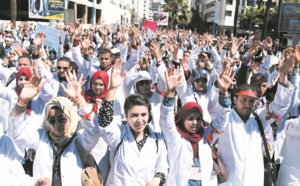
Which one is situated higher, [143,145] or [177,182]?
[143,145]

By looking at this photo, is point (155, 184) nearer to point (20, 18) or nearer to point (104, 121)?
point (104, 121)

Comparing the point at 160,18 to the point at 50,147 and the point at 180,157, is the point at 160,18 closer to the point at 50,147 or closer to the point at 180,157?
the point at 180,157

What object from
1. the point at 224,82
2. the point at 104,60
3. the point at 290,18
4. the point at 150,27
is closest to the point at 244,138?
the point at 224,82

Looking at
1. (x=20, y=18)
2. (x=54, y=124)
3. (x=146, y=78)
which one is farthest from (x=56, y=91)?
(x=20, y=18)

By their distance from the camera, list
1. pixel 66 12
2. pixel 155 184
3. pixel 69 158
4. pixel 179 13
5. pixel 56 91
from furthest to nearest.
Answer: pixel 179 13, pixel 66 12, pixel 56 91, pixel 155 184, pixel 69 158

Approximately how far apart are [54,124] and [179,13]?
55.2 meters

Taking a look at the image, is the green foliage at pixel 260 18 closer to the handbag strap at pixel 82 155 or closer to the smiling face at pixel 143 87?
the smiling face at pixel 143 87

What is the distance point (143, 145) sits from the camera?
8.72 feet

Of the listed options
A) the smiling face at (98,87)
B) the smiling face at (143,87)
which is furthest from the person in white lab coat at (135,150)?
the smiling face at (143,87)

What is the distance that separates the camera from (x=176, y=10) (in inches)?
2159

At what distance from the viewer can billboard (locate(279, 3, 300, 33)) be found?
1464 centimetres

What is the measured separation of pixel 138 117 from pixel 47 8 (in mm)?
20308

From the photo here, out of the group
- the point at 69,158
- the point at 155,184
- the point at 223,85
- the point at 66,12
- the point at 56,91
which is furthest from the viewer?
the point at 66,12

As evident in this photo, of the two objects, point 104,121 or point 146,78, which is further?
point 146,78
